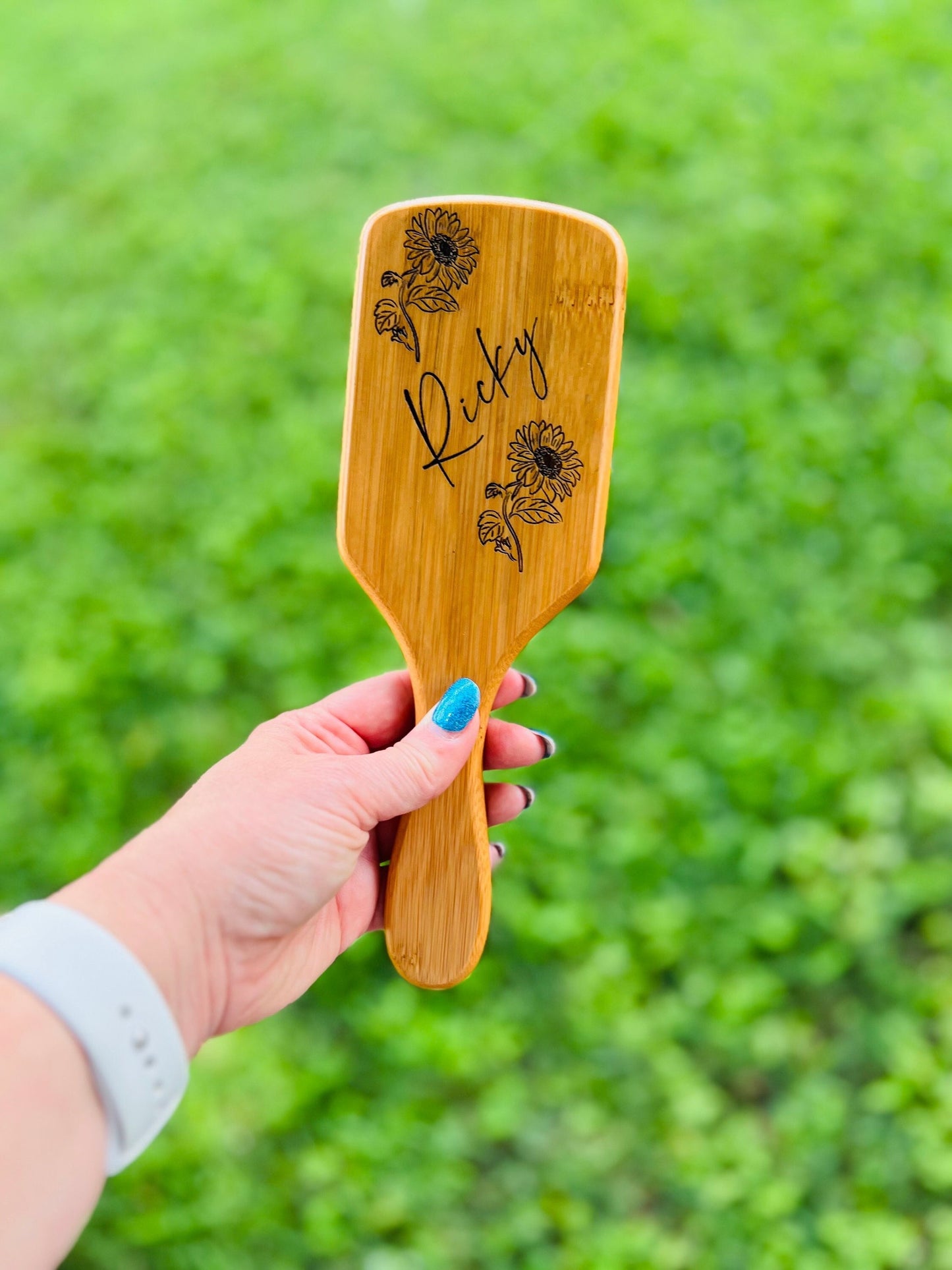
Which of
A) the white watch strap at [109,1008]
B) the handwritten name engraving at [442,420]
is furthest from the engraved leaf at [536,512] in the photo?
the white watch strap at [109,1008]

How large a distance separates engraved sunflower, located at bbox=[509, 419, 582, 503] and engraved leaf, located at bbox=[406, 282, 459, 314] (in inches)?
7.9

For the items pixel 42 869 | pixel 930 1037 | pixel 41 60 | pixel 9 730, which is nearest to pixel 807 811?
pixel 930 1037

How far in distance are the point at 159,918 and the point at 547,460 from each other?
0.81 m

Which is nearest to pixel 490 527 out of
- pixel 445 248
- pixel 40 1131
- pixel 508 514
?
pixel 508 514

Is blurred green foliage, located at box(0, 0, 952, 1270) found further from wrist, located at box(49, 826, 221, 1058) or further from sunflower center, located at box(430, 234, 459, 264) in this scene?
sunflower center, located at box(430, 234, 459, 264)

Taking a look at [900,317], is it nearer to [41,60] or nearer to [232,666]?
[232,666]

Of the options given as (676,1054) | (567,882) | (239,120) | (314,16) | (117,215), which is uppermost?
(314,16)

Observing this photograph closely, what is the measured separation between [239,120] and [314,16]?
61 centimetres

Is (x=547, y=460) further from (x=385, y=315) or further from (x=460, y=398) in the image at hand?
(x=385, y=315)

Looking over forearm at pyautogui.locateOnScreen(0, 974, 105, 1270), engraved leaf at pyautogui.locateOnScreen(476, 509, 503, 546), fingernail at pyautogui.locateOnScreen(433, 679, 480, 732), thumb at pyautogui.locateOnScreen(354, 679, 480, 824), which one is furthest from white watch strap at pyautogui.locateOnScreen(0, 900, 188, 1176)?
engraved leaf at pyautogui.locateOnScreen(476, 509, 503, 546)

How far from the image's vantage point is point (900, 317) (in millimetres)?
2922

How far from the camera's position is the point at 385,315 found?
1.51 m

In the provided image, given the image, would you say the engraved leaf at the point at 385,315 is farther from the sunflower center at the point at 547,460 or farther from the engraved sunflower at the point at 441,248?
the sunflower center at the point at 547,460

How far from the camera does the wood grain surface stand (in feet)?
4.85
